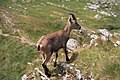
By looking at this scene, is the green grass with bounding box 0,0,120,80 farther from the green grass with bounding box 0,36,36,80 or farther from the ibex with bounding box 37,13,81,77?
the ibex with bounding box 37,13,81,77

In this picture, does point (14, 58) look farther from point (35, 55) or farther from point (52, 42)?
point (52, 42)

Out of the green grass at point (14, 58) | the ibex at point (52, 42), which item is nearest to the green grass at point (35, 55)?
the green grass at point (14, 58)

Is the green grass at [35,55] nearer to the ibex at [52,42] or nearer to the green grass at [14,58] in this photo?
the green grass at [14,58]

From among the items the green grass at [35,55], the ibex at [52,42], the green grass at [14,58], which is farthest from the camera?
the green grass at [14,58]

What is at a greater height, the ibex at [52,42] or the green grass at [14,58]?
the ibex at [52,42]

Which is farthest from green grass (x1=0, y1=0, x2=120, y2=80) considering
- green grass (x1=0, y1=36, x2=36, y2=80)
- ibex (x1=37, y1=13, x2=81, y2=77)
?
ibex (x1=37, y1=13, x2=81, y2=77)

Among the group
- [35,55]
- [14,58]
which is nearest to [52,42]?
[35,55]

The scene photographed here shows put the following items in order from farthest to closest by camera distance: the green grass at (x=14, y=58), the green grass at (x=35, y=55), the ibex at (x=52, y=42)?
the green grass at (x=14, y=58)
the ibex at (x=52, y=42)
the green grass at (x=35, y=55)

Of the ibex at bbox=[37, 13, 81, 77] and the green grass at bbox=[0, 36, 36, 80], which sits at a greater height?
the ibex at bbox=[37, 13, 81, 77]

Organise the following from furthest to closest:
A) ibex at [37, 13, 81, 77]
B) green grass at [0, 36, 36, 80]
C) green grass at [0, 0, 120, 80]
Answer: green grass at [0, 36, 36, 80], ibex at [37, 13, 81, 77], green grass at [0, 0, 120, 80]

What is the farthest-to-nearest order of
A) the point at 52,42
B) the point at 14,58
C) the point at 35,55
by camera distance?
the point at 14,58
the point at 35,55
the point at 52,42

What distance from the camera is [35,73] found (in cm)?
1923

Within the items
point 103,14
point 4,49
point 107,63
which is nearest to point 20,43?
point 4,49

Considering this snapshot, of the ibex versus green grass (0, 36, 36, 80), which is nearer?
the ibex
